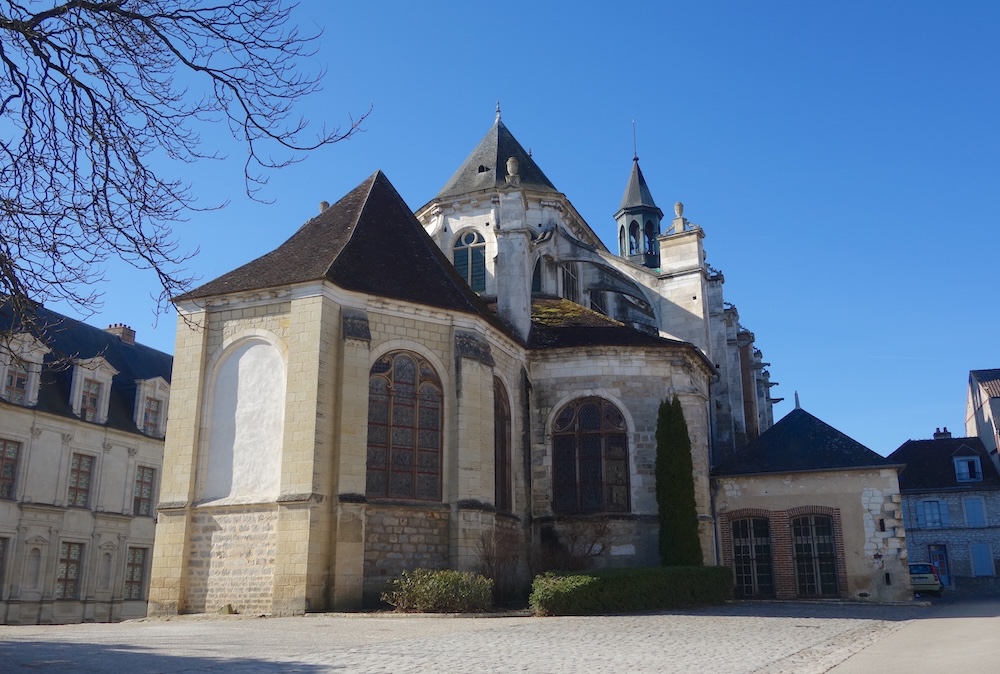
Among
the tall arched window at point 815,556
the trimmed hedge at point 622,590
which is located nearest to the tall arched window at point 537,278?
the tall arched window at point 815,556

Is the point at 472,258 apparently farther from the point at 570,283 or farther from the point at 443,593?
the point at 443,593

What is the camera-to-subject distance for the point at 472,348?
57.9 feet

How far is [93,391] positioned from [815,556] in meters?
21.8

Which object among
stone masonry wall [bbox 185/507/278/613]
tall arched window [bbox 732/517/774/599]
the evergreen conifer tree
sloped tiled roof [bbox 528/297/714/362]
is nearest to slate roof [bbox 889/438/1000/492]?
tall arched window [bbox 732/517/774/599]

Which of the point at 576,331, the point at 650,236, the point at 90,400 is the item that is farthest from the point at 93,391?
the point at 650,236

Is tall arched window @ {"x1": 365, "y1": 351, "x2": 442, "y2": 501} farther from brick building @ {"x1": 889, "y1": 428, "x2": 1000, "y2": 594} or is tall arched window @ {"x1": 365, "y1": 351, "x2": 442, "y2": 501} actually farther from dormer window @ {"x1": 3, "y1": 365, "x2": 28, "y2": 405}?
brick building @ {"x1": 889, "y1": 428, "x2": 1000, "y2": 594}

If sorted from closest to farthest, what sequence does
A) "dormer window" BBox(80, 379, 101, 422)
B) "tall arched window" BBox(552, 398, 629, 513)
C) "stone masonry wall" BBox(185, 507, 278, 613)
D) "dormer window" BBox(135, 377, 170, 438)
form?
1. "stone masonry wall" BBox(185, 507, 278, 613)
2. "tall arched window" BBox(552, 398, 629, 513)
3. "dormer window" BBox(80, 379, 101, 422)
4. "dormer window" BBox(135, 377, 170, 438)

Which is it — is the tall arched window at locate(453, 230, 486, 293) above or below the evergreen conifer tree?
above

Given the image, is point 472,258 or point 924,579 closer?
point 472,258

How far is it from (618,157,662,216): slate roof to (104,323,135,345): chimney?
21.2 metres

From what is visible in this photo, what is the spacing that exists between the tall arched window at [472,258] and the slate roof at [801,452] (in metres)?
8.25

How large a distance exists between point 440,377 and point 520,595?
484 centimetres

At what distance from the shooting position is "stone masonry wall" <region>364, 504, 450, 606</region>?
611 inches

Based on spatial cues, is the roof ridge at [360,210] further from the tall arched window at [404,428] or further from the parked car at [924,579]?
the parked car at [924,579]
